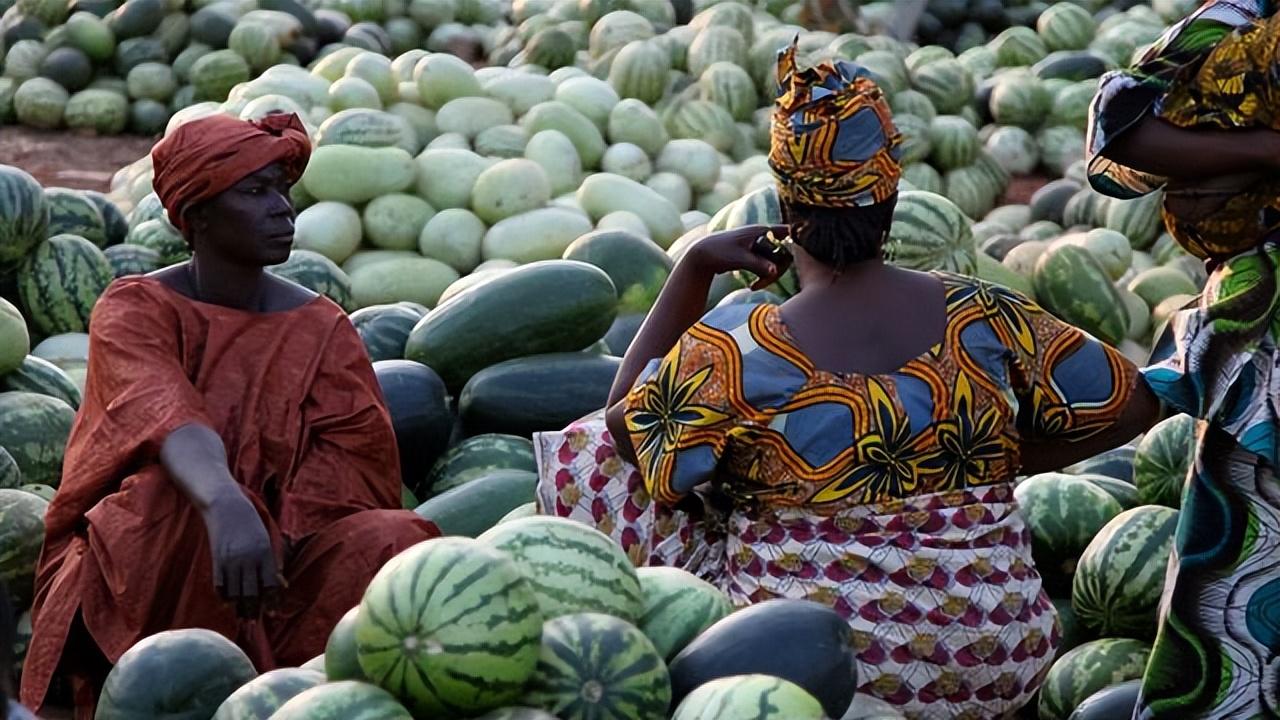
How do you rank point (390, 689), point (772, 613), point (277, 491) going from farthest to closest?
point (277, 491) → point (772, 613) → point (390, 689)

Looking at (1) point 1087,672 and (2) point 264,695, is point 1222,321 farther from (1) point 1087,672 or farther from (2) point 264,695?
(2) point 264,695

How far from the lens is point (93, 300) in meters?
6.28

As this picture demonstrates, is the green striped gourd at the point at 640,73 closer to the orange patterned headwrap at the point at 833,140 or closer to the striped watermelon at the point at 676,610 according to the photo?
the orange patterned headwrap at the point at 833,140

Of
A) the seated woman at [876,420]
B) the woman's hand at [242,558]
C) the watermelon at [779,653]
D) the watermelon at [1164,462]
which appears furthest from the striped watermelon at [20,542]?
the watermelon at [1164,462]

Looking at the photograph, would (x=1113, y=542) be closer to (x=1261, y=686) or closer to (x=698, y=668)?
(x=1261, y=686)

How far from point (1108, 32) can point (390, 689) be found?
8994mm

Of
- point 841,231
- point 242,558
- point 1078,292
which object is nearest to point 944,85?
point 1078,292

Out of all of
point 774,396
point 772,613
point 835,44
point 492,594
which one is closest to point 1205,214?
point 774,396

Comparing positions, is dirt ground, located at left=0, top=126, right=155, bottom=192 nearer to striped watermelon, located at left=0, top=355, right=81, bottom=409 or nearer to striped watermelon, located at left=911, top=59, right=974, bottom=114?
striped watermelon, located at left=911, top=59, right=974, bottom=114

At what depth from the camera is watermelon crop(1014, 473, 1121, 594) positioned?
485cm

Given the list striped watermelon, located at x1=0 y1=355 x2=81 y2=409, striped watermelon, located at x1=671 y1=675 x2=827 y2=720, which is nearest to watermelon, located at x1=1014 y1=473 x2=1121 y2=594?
striped watermelon, located at x1=671 y1=675 x2=827 y2=720

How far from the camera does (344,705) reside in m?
2.88

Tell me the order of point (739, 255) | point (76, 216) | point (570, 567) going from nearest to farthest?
1. point (570, 567)
2. point (739, 255)
3. point (76, 216)

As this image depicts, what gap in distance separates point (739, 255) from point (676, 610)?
1.03 metres
